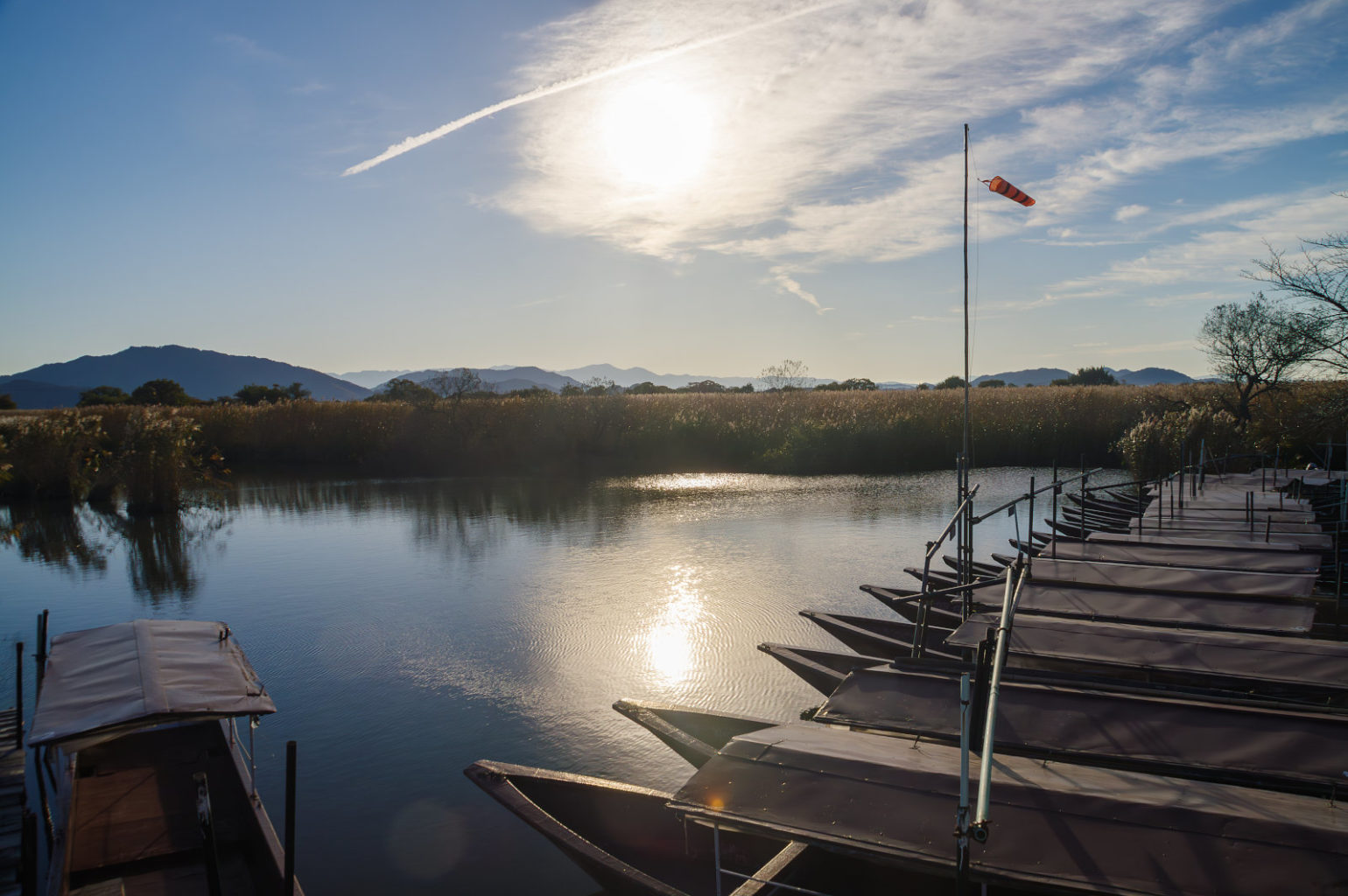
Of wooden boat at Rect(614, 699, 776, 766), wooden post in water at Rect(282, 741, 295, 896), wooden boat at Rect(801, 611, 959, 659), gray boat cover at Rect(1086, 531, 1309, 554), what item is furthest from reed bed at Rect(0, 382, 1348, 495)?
wooden post in water at Rect(282, 741, 295, 896)

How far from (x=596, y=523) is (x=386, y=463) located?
18.7 m

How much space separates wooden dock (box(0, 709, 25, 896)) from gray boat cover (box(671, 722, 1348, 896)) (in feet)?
15.6

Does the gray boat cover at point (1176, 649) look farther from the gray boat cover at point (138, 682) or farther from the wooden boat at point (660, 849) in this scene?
the gray boat cover at point (138, 682)

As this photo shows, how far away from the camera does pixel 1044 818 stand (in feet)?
12.5

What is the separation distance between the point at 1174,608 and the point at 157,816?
9.06 meters

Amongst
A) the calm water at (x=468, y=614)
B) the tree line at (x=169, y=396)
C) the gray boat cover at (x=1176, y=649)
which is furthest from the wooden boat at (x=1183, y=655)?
the tree line at (x=169, y=396)

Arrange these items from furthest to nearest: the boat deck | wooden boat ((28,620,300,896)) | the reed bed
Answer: the reed bed → the boat deck → wooden boat ((28,620,300,896))

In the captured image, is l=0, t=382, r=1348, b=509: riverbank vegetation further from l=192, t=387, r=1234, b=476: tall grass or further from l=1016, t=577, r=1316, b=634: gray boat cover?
l=1016, t=577, r=1316, b=634: gray boat cover

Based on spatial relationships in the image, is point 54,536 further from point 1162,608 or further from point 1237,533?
point 1237,533

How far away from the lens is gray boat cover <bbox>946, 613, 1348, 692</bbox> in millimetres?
6020

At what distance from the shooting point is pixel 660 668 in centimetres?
990

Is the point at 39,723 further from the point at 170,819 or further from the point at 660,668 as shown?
the point at 660,668

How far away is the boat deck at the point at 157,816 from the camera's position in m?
5.23

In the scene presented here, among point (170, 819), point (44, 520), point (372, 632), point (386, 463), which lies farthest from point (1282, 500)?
point (386, 463)
